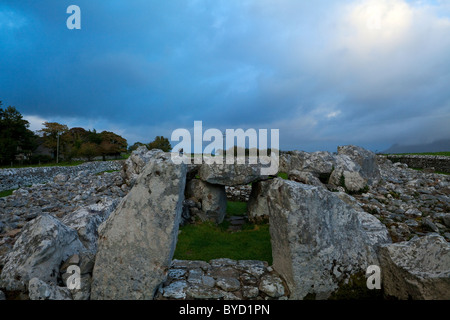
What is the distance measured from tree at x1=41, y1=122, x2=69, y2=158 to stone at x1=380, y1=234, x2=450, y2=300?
54053 mm

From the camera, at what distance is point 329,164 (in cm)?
1373

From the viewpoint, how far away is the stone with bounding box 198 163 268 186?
10.2 m

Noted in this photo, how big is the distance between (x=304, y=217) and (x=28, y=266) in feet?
16.9

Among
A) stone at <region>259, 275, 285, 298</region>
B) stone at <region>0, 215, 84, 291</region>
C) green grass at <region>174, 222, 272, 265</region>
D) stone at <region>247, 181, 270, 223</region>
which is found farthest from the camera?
stone at <region>247, 181, 270, 223</region>

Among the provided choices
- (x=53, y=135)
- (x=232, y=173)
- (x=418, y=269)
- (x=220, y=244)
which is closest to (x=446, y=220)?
(x=418, y=269)

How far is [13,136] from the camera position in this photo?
41188 millimetres

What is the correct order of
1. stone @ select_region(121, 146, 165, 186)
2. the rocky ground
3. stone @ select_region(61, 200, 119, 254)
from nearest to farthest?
1. stone @ select_region(61, 200, 119, 254)
2. the rocky ground
3. stone @ select_region(121, 146, 165, 186)

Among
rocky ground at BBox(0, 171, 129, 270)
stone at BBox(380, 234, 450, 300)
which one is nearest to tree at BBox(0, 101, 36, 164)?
rocky ground at BBox(0, 171, 129, 270)

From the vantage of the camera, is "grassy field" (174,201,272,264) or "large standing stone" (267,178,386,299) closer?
"large standing stone" (267,178,386,299)

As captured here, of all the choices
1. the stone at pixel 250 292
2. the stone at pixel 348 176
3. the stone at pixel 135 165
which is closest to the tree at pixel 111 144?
the stone at pixel 135 165

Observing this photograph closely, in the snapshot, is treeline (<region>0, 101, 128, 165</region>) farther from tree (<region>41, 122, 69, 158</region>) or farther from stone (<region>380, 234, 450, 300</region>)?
stone (<region>380, 234, 450, 300</region>)

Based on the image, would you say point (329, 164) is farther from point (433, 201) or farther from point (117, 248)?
point (117, 248)

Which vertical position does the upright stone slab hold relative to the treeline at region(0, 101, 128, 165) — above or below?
below

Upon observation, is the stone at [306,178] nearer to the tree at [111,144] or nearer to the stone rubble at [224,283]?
the stone rubble at [224,283]
